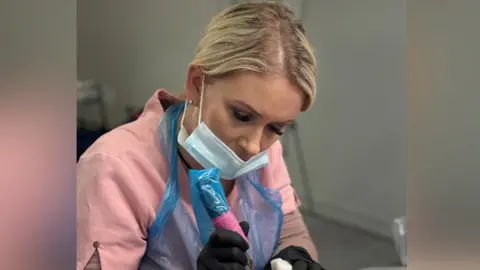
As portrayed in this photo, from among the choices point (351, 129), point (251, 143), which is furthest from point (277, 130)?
point (351, 129)

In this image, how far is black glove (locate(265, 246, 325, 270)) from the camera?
736 mm

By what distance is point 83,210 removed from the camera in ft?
2.02

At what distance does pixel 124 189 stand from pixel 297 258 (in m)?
0.26

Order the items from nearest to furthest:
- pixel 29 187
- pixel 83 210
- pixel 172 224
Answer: pixel 29 187 < pixel 83 210 < pixel 172 224

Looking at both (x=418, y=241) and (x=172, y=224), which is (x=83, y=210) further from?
(x=418, y=241)

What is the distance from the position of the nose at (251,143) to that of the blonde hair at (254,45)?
3.3 inches

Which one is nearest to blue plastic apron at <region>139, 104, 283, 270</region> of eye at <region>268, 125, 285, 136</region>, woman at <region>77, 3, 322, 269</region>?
woman at <region>77, 3, 322, 269</region>

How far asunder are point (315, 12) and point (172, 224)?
358mm

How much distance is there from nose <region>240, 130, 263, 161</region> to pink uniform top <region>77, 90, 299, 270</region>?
0.07 m

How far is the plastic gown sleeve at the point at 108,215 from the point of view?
62 cm

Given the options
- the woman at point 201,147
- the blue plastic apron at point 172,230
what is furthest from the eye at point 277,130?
the blue plastic apron at point 172,230

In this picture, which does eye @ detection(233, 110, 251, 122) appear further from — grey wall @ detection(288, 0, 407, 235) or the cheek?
grey wall @ detection(288, 0, 407, 235)

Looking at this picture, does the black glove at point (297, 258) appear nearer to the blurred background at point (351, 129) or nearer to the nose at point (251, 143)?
the blurred background at point (351, 129)

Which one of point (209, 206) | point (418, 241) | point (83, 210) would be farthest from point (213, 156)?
point (418, 241)
